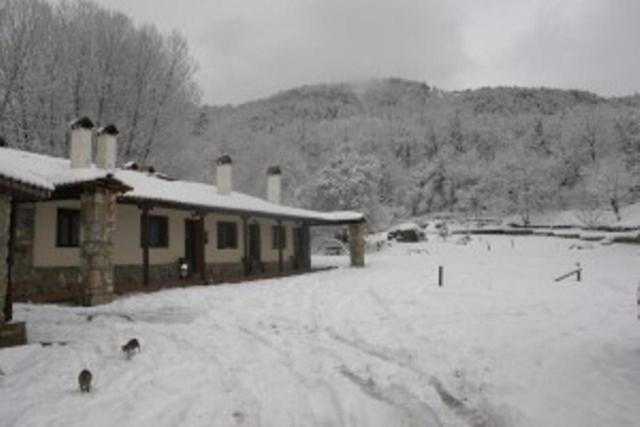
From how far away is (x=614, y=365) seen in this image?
7398mm

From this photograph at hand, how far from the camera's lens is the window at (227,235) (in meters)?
21.7

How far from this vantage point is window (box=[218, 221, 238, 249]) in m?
21.7

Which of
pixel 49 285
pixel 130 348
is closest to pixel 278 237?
pixel 49 285

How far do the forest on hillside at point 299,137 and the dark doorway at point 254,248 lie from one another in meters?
9.67

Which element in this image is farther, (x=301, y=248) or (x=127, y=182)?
(x=301, y=248)

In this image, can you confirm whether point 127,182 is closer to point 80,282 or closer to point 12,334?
point 80,282

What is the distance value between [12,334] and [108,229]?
5.82 metres

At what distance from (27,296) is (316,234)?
30375 millimetres

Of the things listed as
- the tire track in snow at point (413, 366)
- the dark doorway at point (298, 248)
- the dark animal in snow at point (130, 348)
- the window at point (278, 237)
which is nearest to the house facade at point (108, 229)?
the window at point (278, 237)

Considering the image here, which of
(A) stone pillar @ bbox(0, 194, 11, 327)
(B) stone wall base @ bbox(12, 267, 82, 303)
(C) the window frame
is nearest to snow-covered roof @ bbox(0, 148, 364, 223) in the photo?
(A) stone pillar @ bbox(0, 194, 11, 327)

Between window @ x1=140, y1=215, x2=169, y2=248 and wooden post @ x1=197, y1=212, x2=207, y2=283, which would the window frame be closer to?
wooden post @ x1=197, y1=212, x2=207, y2=283

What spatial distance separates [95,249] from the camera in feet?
44.1

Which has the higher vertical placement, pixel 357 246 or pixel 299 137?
pixel 299 137

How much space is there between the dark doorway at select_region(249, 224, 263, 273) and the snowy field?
889 cm
